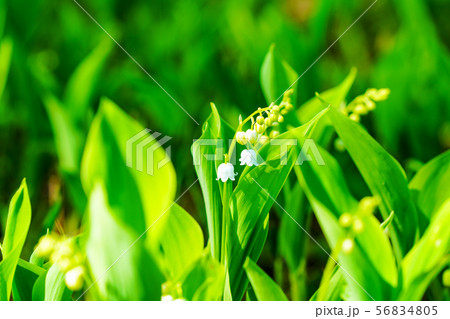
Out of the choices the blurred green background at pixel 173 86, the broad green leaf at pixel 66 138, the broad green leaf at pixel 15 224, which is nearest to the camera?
the broad green leaf at pixel 15 224

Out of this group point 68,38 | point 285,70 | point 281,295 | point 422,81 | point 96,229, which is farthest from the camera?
point 68,38

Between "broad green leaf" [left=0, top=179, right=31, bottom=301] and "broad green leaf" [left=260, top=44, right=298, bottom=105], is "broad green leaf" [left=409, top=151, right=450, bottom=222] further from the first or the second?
"broad green leaf" [left=0, top=179, right=31, bottom=301]

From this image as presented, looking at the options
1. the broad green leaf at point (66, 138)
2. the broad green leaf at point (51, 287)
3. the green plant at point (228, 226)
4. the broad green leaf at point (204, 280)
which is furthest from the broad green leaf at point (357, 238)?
the broad green leaf at point (66, 138)

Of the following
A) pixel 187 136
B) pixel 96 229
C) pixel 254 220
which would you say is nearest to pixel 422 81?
pixel 187 136

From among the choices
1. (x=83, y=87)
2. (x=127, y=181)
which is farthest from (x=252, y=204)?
(x=83, y=87)

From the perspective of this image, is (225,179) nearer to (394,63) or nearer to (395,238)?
(395,238)

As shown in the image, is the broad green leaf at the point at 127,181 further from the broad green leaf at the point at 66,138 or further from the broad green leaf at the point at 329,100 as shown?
the broad green leaf at the point at 66,138

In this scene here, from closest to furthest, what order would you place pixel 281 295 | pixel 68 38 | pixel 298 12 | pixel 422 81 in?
pixel 281 295 → pixel 422 81 → pixel 68 38 → pixel 298 12
